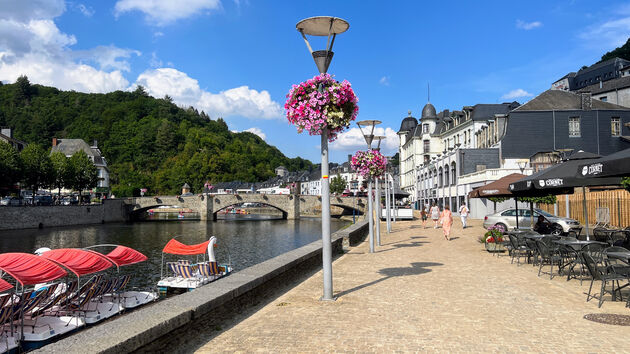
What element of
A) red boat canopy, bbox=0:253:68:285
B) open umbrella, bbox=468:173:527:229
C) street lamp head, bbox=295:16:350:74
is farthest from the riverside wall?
open umbrella, bbox=468:173:527:229

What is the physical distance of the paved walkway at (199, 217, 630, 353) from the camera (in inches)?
201

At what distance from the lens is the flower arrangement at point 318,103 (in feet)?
24.6

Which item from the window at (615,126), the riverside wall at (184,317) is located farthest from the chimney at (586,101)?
the riverside wall at (184,317)

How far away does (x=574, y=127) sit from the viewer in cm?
4100

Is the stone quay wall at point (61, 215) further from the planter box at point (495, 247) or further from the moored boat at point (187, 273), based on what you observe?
the planter box at point (495, 247)

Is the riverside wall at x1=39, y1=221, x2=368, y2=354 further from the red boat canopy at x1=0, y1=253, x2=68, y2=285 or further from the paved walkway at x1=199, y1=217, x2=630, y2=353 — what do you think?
the red boat canopy at x1=0, y1=253, x2=68, y2=285

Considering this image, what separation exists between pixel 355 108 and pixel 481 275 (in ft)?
15.8

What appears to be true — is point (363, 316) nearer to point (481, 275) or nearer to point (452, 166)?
point (481, 275)

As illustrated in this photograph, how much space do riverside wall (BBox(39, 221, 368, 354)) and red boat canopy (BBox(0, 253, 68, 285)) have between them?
2.67 meters

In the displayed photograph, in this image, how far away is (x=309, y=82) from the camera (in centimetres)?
758

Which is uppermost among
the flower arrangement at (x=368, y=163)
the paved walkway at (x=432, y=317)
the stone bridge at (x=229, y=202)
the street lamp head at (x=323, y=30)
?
the street lamp head at (x=323, y=30)

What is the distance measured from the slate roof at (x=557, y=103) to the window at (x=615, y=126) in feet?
4.51

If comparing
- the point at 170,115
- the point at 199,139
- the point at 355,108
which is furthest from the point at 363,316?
the point at 170,115

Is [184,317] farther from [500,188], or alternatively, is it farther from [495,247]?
[500,188]
